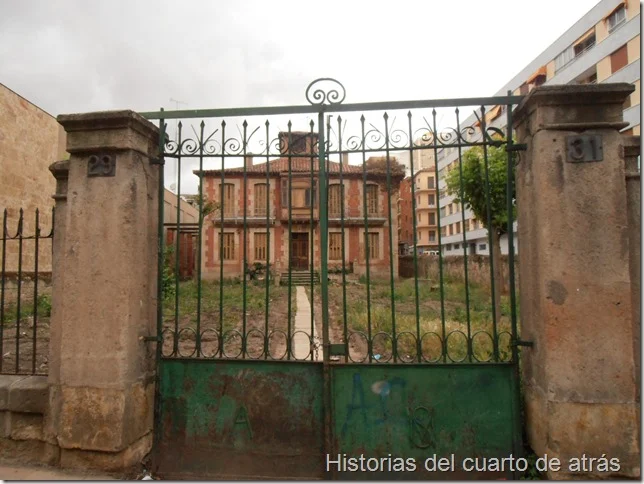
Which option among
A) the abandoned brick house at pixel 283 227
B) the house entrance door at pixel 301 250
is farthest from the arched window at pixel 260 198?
the house entrance door at pixel 301 250

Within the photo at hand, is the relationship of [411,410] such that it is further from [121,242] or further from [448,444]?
[121,242]

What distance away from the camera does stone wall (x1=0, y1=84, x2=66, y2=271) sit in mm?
10242

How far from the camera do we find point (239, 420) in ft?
10.0

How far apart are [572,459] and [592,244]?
153 centimetres

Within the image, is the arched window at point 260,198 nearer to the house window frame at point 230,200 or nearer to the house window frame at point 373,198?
the house window frame at point 230,200

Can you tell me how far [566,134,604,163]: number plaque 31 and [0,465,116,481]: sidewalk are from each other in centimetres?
424

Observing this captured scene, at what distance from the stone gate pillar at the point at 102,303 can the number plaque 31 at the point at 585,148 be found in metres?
3.38

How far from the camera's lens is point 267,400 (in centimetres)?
305

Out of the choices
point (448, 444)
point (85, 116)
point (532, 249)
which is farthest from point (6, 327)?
point (532, 249)

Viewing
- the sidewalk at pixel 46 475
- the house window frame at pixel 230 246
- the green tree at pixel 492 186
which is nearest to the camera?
the sidewalk at pixel 46 475

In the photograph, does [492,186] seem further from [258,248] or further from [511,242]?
[258,248]

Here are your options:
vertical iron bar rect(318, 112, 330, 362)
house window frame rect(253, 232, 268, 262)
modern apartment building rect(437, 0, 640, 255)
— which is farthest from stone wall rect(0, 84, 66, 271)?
modern apartment building rect(437, 0, 640, 255)

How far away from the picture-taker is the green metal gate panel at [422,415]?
114 inches

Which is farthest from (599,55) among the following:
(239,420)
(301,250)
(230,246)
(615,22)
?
(239,420)
